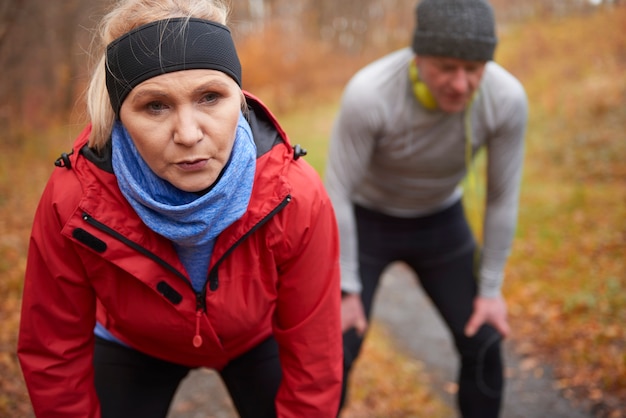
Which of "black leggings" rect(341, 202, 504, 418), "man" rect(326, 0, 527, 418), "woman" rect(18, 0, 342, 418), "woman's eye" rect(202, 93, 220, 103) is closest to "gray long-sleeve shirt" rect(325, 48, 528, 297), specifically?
"man" rect(326, 0, 527, 418)

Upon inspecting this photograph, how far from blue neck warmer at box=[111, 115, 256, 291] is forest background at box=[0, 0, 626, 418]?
1.71 ft

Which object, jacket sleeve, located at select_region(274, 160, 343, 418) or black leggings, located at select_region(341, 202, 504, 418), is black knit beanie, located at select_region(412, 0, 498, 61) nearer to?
black leggings, located at select_region(341, 202, 504, 418)

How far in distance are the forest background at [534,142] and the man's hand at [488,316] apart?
126 centimetres

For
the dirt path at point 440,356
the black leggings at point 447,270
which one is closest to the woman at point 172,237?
the black leggings at point 447,270

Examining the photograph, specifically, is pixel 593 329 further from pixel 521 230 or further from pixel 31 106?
pixel 31 106

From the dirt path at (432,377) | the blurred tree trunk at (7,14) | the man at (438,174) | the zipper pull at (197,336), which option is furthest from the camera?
the blurred tree trunk at (7,14)

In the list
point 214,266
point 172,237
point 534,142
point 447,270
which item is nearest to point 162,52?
point 172,237

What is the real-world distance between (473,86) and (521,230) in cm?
486

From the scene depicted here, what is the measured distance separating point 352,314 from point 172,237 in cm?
158

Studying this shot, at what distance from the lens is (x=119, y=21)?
1927 millimetres

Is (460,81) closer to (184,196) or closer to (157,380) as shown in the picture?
(184,196)

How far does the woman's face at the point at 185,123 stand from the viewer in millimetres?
1803

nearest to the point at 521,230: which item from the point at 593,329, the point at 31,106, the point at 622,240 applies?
the point at 622,240

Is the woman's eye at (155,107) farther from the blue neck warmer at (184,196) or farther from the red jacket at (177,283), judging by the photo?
the red jacket at (177,283)
